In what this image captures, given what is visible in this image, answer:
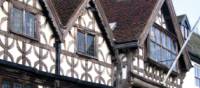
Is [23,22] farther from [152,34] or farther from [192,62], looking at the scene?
[192,62]

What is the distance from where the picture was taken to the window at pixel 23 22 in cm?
1992

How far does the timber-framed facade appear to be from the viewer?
1980 centimetres

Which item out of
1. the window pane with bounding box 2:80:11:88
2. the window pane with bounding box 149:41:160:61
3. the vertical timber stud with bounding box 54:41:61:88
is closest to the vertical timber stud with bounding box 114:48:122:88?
the window pane with bounding box 149:41:160:61

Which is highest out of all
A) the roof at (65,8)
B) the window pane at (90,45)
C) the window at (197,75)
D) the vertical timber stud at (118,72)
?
the roof at (65,8)

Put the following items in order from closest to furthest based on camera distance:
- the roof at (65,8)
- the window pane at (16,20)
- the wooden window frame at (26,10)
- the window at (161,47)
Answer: the wooden window frame at (26,10), the window pane at (16,20), the roof at (65,8), the window at (161,47)

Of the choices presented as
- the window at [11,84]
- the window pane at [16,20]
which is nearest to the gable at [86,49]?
the window at [11,84]

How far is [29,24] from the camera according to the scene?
20734mm

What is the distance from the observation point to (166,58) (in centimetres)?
2948

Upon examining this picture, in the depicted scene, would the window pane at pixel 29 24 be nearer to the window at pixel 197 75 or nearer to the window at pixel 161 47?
the window at pixel 161 47

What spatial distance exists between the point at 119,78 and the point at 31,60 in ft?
20.5

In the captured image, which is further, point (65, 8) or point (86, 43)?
point (86, 43)

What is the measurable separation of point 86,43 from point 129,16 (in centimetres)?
435

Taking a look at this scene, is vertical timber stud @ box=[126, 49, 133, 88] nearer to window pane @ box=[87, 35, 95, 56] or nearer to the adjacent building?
window pane @ box=[87, 35, 95, 56]

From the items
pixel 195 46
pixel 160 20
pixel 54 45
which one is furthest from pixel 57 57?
pixel 195 46
